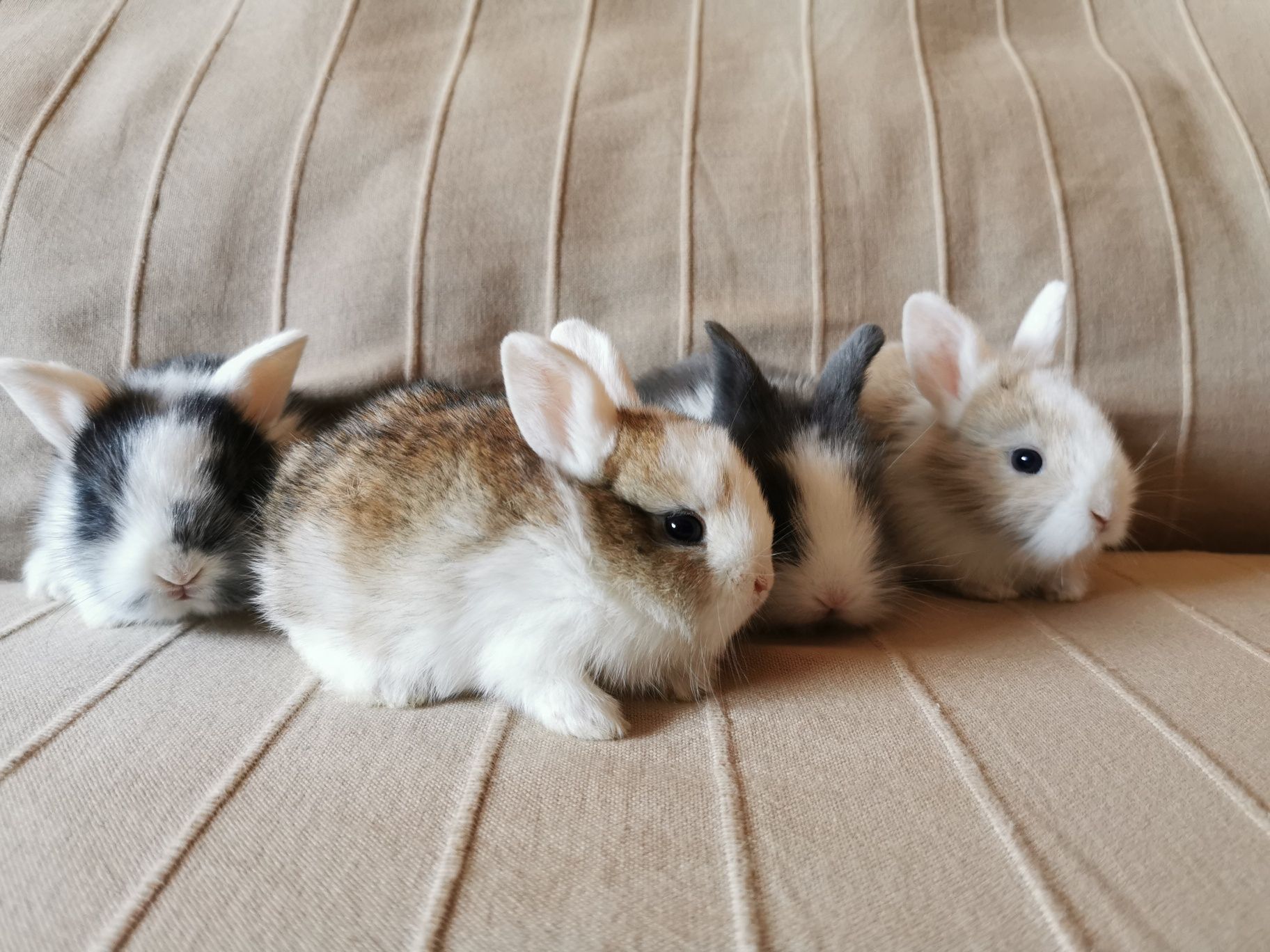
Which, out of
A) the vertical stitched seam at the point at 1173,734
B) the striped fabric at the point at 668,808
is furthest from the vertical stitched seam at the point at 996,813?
the vertical stitched seam at the point at 1173,734

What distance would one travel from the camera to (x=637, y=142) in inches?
61.7

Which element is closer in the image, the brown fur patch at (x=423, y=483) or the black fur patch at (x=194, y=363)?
the brown fur patch at (x=423, y=483)

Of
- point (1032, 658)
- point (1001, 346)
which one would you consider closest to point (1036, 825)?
point (1032, 658)

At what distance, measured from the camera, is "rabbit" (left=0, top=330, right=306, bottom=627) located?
1127 mm

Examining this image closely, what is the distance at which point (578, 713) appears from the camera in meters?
0.92

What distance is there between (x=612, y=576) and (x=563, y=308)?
69cm

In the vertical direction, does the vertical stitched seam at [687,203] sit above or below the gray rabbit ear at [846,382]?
above

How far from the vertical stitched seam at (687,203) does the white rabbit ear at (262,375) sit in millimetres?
623

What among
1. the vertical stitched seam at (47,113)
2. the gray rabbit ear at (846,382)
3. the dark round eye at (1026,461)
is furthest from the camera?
the vertical stitched seam at (47,113)

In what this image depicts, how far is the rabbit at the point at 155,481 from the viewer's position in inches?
44.4

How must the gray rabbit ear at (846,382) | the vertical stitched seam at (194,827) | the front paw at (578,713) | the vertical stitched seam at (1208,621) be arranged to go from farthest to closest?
the gray rabbit ear at (846,382)
the vertical stitched seam at (1208,621)
the front paw at (578,713)
the vertical stitched seam at (194,827)

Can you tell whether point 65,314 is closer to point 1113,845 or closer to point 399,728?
point 399,728

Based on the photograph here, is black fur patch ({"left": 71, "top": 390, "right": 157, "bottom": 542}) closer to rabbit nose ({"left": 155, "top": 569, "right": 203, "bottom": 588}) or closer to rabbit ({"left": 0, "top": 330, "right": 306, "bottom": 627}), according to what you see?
rabbit ({"left": 0, "top": 330, "right": 306, "bottom": 627})

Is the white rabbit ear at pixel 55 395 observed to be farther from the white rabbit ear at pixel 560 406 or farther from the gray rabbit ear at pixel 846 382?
the gray rabbit ear at pixel 846 382
